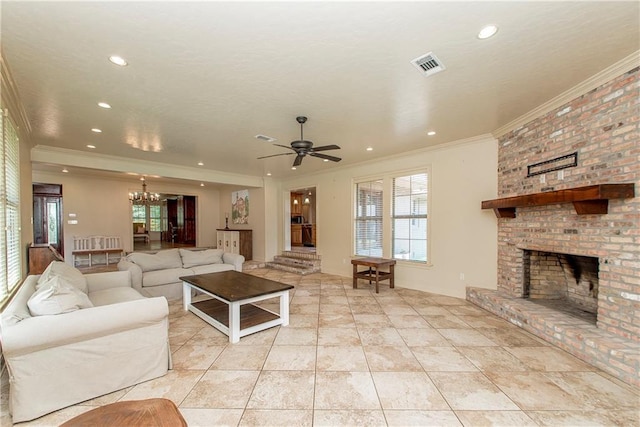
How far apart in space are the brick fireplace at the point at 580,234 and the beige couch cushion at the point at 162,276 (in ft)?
16.0

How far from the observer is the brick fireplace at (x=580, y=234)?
2408 millimetres

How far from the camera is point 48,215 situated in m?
7.44

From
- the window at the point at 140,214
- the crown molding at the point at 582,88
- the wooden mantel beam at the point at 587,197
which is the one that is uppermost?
the crown molding at the point at 582,88

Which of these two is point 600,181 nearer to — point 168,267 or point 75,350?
point 75,350

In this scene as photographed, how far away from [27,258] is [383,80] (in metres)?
5.51

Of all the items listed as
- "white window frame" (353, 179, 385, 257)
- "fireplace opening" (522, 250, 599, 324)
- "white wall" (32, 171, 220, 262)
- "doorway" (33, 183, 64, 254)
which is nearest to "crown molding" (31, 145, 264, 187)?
"white wall" (32, 171, 220, 262)

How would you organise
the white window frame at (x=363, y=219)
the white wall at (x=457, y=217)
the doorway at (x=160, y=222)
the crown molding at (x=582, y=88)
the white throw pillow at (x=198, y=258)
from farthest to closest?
the doorway at (x=160, y=222), the white window frame at (x=363, y=219), the white throw pillow at (x=198, y=258), the white wall at (x=457, y=217), the crown molding at (x=582, y=88)

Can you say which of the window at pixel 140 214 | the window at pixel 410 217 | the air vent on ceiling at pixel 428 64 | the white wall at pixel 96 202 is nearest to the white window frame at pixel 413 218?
the window at pixel 410 217

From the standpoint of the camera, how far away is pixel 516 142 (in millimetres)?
3865

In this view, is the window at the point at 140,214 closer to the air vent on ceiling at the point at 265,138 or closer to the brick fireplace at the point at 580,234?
the air vent on ceiling at the point at 265,138

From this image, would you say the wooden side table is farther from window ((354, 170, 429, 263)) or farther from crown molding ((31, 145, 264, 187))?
crown molding ((31, 145, 264, 187))

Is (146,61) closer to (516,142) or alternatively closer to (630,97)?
(630,97)

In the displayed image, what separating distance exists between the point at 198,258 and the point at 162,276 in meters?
0.78

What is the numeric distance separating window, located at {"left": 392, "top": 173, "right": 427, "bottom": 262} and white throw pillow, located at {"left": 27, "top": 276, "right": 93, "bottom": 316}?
5006 mm
